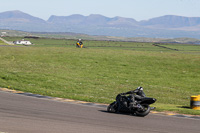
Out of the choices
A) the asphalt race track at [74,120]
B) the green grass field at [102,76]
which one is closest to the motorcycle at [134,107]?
the asphalt race track at [74,120]

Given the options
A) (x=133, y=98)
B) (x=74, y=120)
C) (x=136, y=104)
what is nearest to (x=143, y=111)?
(x=136, y=104)

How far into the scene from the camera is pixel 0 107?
1505 cm

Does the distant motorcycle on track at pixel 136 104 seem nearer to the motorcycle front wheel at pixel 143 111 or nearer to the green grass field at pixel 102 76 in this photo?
the motorcycle front wheel at pixel 143 111

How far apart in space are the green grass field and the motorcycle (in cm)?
222

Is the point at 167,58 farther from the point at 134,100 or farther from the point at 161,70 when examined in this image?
the point at 134,100

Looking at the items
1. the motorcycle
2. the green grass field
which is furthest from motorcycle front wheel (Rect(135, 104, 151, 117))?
the green grass field

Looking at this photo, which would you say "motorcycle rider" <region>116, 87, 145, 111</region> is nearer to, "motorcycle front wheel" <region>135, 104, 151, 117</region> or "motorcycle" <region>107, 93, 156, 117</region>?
"motorcycle" <region>107, 93, 156, 117</region>

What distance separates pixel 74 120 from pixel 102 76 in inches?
720

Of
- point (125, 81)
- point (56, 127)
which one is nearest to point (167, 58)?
point (125, 81)

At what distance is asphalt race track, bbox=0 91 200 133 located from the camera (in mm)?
11391

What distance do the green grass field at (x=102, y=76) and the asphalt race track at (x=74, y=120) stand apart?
2.81m

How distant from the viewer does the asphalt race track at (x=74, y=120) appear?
37.4 ft

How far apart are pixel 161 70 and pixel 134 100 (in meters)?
22.1

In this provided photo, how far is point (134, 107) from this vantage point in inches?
588
